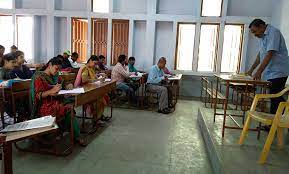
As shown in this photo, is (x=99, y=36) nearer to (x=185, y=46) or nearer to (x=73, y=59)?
(x=73, y=59)

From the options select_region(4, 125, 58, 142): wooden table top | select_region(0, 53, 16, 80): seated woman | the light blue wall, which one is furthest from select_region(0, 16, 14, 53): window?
select_region(4, 125, 58, 142): wooden table top

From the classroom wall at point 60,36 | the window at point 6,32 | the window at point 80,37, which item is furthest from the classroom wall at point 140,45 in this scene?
the window at point 6,32

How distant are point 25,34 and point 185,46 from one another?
15.8ft

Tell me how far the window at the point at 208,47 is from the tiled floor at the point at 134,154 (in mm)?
3114

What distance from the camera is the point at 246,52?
647 centimetres

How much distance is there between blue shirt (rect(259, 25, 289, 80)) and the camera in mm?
2705

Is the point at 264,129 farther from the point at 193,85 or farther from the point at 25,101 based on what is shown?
the point at 193,85

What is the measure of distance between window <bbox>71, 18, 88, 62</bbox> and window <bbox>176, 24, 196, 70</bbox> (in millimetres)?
2819

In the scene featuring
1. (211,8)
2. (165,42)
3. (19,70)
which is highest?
(211,8)

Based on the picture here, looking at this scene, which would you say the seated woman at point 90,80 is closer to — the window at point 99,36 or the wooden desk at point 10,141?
the wooden desk at point 10,141

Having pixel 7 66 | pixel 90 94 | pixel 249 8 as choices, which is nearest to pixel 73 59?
pixel 7 66

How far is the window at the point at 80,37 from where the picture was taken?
23.3 feet

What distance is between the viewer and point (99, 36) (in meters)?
7.04

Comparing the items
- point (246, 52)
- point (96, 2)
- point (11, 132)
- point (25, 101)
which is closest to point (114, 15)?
point (96, 2)
